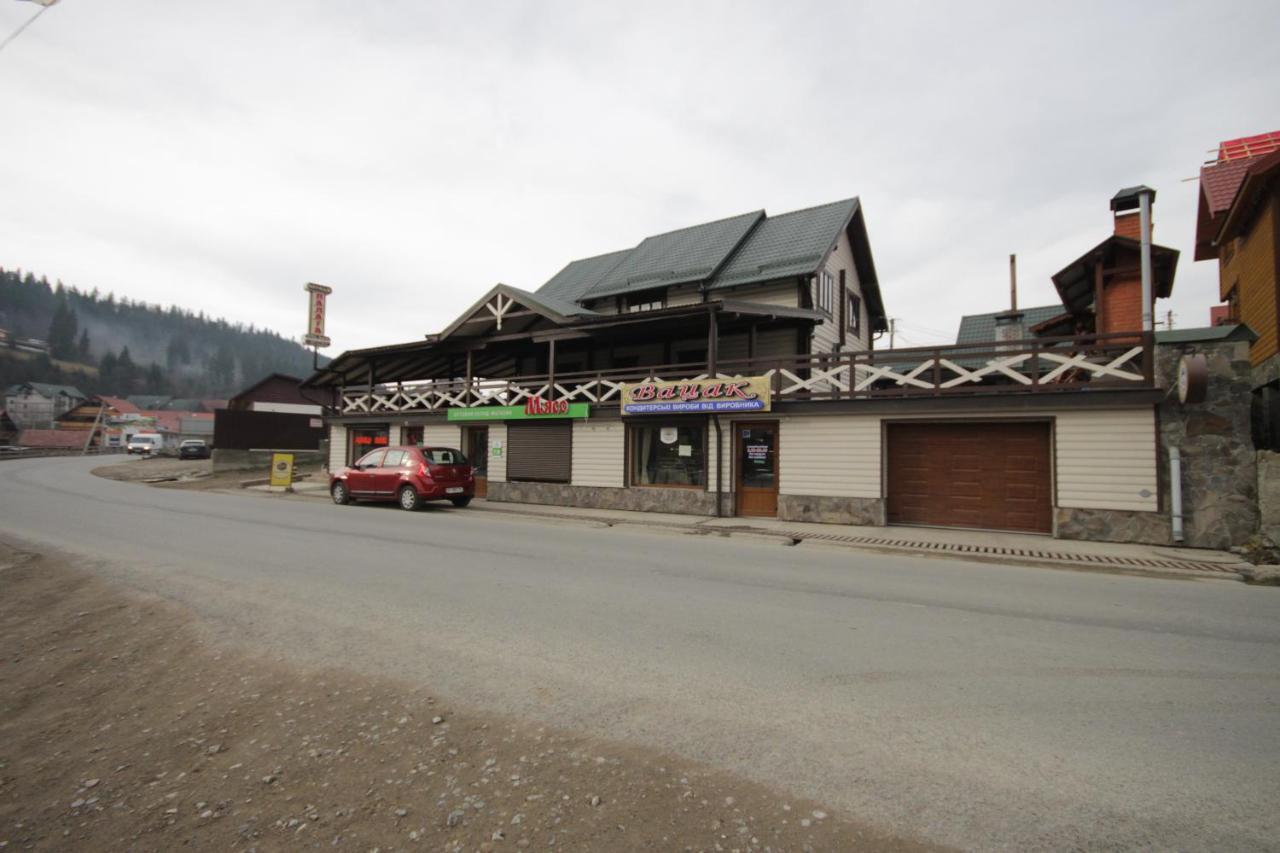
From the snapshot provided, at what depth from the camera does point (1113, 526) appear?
38.6ft

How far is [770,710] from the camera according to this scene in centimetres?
398

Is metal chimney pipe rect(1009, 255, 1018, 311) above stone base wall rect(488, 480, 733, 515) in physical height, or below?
above

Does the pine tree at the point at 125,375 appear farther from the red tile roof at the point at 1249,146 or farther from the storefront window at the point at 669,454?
the red tile roof at the point at 1249,146

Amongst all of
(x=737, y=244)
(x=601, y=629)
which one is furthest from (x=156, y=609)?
(x=737, y=244)

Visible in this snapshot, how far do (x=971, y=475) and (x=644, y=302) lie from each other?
12514mm

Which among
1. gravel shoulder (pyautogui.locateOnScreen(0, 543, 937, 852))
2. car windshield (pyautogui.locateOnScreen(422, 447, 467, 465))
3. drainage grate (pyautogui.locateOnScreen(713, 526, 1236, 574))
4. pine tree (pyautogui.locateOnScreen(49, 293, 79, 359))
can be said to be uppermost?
pine tree (pyautogui.locateOnScreen(49, 293, 79, 359))

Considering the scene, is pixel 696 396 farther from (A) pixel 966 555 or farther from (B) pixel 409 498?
(B) pixel 409 498

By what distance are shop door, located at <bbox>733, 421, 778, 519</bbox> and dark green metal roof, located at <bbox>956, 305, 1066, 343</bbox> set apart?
15.6 m

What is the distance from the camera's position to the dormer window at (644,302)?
21.8 meters

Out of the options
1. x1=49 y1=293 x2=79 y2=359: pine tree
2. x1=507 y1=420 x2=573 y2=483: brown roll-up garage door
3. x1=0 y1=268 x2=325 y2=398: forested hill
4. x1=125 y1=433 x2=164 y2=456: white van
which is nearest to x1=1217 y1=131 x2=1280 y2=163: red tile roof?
x1=507 y1=420 x2=573 y2=483: brown roll-up garage door

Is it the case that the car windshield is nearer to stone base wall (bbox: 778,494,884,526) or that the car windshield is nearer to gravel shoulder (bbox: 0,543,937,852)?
stone base wall (bbox: 778,494,884,526)

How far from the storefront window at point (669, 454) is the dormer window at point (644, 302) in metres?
6.18

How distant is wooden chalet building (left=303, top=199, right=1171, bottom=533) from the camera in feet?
40.5

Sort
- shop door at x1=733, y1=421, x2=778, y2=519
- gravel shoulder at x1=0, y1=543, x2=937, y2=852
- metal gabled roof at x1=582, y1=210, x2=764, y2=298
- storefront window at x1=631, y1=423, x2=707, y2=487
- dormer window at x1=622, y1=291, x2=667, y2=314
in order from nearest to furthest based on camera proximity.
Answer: gravel shoulder at x1=0, y1=543, x2=937, y2=852 → shop door at x1=733, y1=421, x2=778, y2=519 → storefront window at x1=631, y1=423, x2=707, y2=487 → metal gabled roof at x1=582, y1=210, x2=764, y2=298 → dormer window at x1=622, y1=291, x2=667, y2=314
